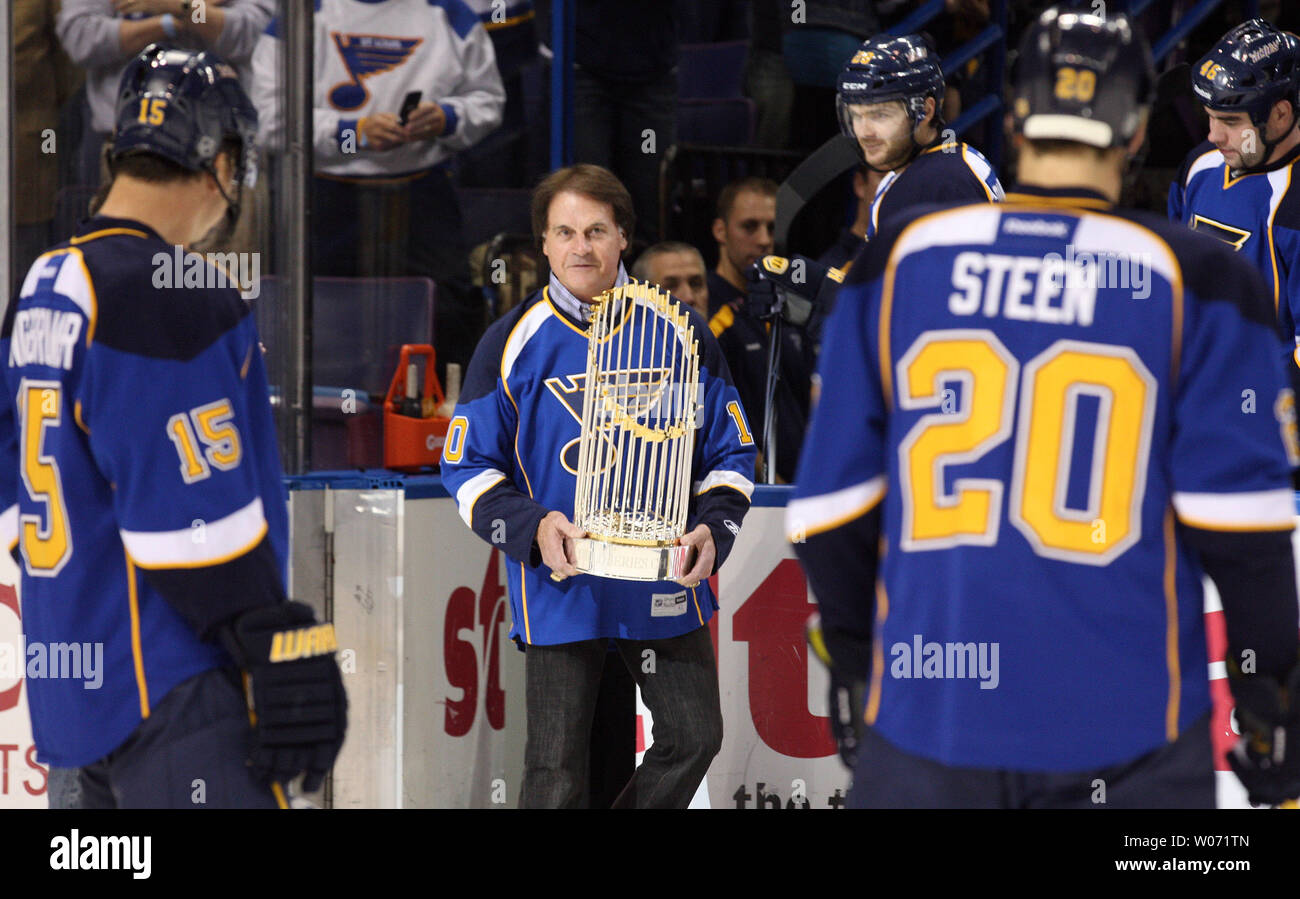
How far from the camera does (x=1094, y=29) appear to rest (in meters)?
2.26

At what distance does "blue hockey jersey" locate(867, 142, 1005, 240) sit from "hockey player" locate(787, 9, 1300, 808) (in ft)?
5.81

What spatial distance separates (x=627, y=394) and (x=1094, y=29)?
1666 mm

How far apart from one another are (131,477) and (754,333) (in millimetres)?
3004

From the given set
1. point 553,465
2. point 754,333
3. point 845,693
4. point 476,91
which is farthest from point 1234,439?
point 476,91

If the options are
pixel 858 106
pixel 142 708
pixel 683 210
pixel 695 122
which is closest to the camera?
pixel 142 708

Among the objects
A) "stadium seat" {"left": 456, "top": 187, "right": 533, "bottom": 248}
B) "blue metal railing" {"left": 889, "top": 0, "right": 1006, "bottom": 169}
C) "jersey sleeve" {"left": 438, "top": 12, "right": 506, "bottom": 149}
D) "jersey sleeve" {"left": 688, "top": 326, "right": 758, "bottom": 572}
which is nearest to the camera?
"jersey sleeve" {"left": 688, "top": 326, "right": 758, "bottom": 572}

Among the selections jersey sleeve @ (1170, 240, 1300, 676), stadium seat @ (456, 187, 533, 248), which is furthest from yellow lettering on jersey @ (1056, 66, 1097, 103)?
stadium seat @ (456, 187, 533, 248)

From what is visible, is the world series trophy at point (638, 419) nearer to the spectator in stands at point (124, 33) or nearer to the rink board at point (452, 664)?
the rink board at point (452, 664)

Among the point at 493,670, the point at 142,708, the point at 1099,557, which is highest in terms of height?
the point at 1099,557

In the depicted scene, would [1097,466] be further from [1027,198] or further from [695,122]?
[695,122]

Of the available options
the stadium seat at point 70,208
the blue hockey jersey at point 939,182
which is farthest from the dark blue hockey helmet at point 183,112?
the blue hockey jersey at point 939,182

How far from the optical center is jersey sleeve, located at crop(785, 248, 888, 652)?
227 cm

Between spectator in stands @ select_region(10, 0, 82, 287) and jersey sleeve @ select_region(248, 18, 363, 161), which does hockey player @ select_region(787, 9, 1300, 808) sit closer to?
jersey sleeve @ select_region(248, 18, 363, 161)

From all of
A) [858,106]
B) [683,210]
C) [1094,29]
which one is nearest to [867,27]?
[683,210]
